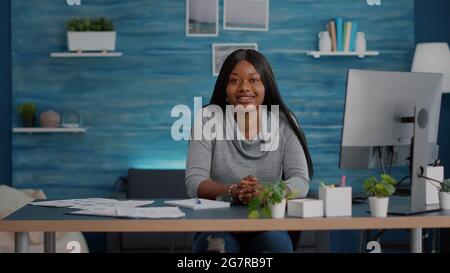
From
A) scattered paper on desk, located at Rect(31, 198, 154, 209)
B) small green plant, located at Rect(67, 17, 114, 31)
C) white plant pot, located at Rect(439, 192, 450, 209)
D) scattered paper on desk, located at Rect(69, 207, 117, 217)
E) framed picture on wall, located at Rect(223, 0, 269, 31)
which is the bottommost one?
scattered paper on desk, located at Rect(31, 198, 154, 209)

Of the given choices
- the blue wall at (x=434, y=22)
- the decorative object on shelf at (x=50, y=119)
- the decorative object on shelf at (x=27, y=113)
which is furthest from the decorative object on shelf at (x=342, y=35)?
the decorative object on shelf at (x=27, y=113)

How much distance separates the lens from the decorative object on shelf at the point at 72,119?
5741 millimetres

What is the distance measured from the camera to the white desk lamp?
18.3 feet

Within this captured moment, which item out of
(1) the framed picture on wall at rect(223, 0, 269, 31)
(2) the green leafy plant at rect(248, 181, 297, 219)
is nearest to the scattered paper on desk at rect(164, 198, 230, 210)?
(2) the green leafy plant at rect(248, 181, 297, 219)

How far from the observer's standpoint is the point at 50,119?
566 centimetres

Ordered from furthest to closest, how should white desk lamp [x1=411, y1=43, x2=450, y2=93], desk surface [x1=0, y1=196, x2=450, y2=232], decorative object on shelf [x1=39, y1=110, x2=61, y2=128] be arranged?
decorative object on shelf [x1=39, y1=110, x2=61, y2=128], white desk lamp [x1=411, y1=43, x2=450, y2=93], desk surface [x1=0, y1=196, x2=450, y2=232]

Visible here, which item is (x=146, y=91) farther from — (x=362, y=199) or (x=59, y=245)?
(x=362, y=199)

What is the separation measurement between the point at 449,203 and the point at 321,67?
322cm

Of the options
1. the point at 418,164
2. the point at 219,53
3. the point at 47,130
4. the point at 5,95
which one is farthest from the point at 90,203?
the point at 5,95

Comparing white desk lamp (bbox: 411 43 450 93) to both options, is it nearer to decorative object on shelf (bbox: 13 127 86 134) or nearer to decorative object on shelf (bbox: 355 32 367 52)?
decorative object on shelf (bbox: 355 32 367 52)

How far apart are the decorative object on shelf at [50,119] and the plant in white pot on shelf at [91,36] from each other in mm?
498

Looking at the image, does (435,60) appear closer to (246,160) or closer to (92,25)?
(92,25)

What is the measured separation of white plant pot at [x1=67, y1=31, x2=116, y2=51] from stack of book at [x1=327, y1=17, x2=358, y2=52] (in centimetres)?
164

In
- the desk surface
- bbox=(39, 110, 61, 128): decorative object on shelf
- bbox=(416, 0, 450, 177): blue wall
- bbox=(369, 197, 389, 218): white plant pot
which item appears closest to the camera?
the desk surface
